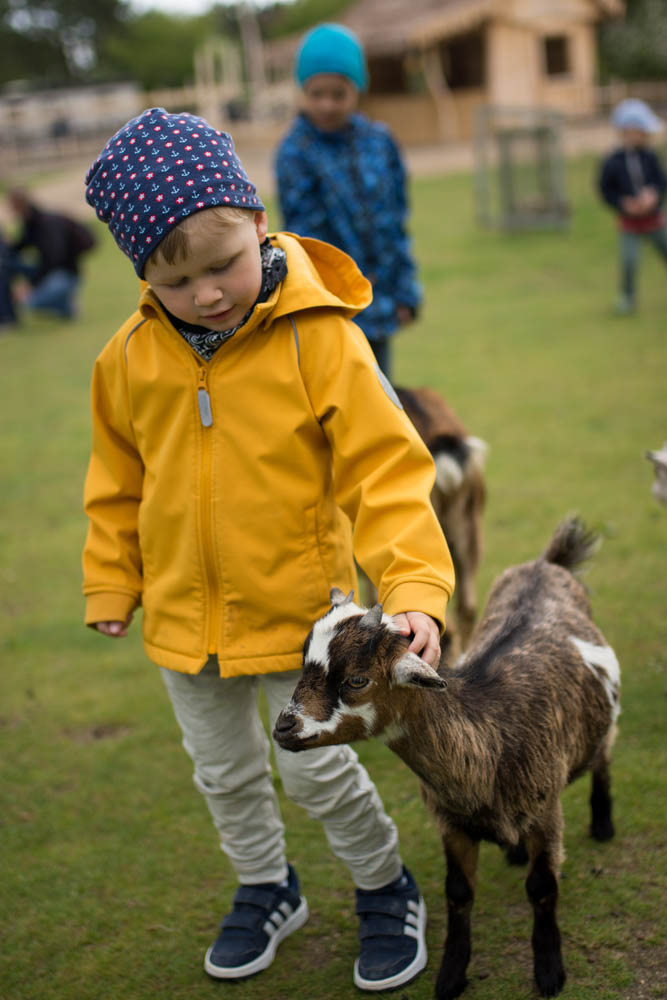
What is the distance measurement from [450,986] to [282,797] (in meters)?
1.29

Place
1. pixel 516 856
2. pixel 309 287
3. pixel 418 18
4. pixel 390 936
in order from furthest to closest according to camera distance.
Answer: pixel 418 18 < pixel 516 856 < pixel 390 936 < pixel 309 287

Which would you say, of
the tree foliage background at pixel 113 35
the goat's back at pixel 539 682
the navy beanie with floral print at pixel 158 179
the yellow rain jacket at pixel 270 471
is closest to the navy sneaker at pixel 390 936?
the goat's back at pixel 539 682

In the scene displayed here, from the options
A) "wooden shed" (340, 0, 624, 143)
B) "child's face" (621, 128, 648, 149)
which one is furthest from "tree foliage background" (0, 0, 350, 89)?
"child's face" (621, 128, 648, 149)

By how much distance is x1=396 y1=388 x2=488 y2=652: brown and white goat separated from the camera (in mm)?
3965

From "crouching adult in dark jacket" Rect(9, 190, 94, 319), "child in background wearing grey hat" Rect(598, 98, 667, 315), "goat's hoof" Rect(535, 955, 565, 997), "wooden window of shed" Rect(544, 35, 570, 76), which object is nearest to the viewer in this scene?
"goat's hoof" Rect(535, 955, 565, 997)

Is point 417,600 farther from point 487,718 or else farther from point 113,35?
point 113,35

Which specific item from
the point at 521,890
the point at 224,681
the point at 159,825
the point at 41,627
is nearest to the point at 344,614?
the point at 224,681

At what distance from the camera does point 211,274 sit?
7.71ft

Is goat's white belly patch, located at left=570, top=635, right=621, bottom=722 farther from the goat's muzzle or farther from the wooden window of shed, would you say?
the wooden window of shed

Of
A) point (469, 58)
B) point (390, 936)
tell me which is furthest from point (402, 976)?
point (469, 58)

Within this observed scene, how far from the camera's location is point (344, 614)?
2.30 m

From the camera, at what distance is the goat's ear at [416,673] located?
211cm

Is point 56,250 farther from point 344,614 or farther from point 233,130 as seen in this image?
point 233,130

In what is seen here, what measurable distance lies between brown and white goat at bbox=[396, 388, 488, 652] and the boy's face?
157 centimetres
